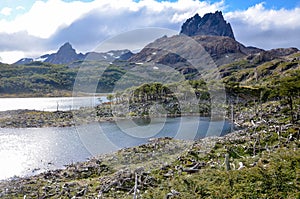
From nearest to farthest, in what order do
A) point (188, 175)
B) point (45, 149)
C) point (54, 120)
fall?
point (188, 175)
point (45, 149)
point (54, 120)

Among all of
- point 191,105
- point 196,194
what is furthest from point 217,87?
point 196,194

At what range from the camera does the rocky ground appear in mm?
14531

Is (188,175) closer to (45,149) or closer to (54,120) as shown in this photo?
(45,149)

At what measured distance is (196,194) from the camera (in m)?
15.2

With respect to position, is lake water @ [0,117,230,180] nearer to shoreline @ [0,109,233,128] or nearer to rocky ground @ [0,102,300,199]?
rocky ground @ [0,102,300,199]

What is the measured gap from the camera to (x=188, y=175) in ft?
65.8

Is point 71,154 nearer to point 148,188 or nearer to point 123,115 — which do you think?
point 148,188

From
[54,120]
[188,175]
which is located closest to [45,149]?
[188,175]

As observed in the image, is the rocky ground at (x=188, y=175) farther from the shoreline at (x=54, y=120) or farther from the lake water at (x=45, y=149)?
the shoreline at (x=54, y=120)

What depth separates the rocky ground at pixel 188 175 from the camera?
1453 centimetres

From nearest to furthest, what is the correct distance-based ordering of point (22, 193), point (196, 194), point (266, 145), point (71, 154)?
point (196, 194) → point (22, 193) → point (266, 145) → point (71, 154)

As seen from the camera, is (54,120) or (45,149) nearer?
(45,149)

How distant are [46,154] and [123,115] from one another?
48.5 meters

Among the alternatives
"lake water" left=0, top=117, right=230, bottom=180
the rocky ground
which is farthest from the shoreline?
the rocky ground
